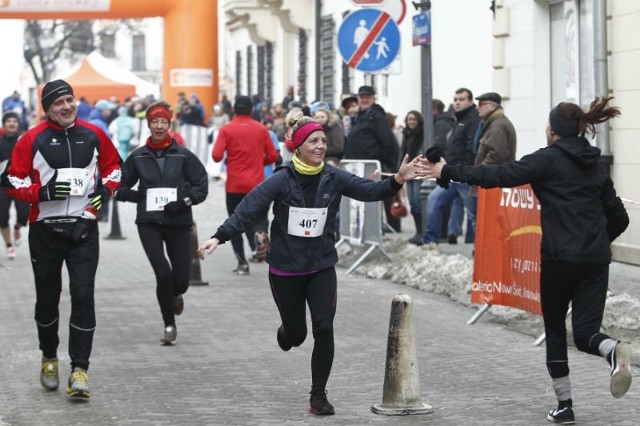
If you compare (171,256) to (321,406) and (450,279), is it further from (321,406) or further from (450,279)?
(450,279)

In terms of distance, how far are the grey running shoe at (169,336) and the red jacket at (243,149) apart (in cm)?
540

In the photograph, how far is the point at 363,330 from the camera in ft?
39.3

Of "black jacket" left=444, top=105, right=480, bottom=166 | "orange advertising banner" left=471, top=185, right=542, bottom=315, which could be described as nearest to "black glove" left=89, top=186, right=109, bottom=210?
"orange advertising banner" left=471, top=185, right=542, bottom=315

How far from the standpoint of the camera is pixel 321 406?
325 inches

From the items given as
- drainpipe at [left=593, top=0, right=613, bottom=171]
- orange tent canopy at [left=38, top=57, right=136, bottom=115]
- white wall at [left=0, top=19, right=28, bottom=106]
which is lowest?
drainpipe at [left=593, top=0, right=613, bottom=171]

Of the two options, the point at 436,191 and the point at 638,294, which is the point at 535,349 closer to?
the point at 638,294

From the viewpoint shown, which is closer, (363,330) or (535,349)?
(535,349)

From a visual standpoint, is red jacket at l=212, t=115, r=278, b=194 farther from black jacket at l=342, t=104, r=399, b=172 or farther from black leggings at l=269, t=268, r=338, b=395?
black leggings at l=269, t=268, r=338, b=395

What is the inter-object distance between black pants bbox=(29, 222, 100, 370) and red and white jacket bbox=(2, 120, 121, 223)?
6.6 inches

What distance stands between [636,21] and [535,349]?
19.1 feet

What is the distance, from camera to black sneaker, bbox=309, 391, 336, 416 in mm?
8258

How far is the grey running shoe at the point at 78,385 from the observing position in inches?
346

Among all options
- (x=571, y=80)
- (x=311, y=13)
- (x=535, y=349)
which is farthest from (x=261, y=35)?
(x=535, y=349)

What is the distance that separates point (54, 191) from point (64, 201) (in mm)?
137
